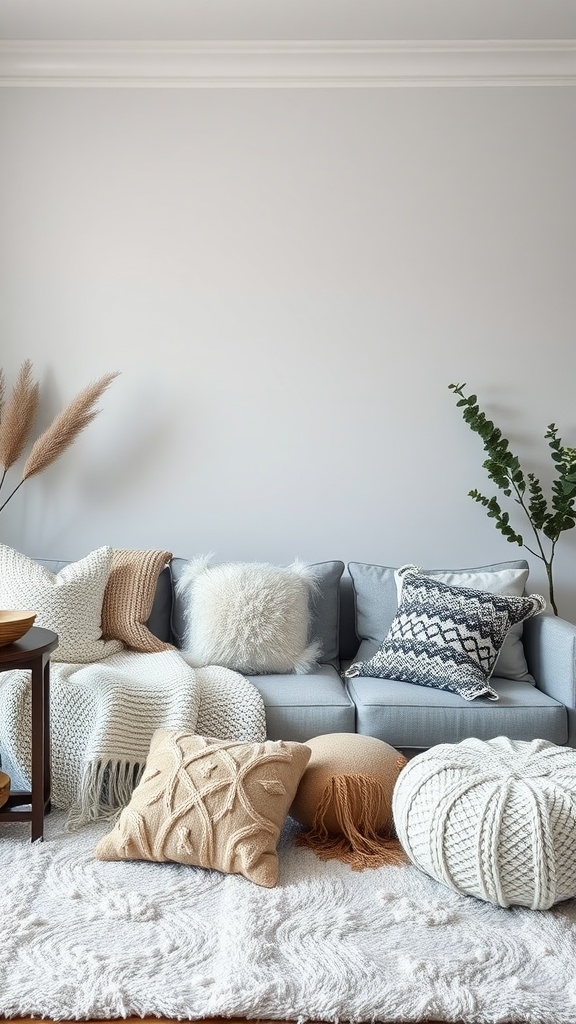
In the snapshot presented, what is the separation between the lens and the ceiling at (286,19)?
322cm

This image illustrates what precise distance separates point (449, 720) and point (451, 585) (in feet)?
2.00

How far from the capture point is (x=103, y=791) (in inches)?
97.7

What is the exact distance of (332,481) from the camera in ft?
11.9

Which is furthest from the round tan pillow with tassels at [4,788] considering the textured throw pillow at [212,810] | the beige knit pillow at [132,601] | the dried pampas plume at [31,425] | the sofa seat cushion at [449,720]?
the dried pampas plume at [31,425]

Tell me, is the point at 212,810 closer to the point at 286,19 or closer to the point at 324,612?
the point at 324,612

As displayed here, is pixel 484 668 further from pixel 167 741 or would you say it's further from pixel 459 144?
pixel 459 144

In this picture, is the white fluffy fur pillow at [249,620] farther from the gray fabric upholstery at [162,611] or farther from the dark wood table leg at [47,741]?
the dark wood table leg at [47,741]

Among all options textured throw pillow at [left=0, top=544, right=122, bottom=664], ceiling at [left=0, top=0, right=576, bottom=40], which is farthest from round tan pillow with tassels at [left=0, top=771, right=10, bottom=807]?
ceiling at [left=0, top=0, right=576, bottom=40]

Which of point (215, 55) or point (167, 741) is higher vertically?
point (215, 55)

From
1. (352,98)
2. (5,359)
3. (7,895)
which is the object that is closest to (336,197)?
(352,98)

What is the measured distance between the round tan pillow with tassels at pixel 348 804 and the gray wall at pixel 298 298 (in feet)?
4.38

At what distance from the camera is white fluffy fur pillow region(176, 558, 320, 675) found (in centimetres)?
296

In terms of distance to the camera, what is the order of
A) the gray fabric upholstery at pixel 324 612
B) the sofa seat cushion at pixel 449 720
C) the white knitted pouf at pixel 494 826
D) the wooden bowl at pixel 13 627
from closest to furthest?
1. the white knitted pouf at pixel 494 826
2. the wooden bowl at pixel 13 627
3. the sofa seat cushion at pixel 449 720
4. the gray fabric upholstery at pixel 324 612

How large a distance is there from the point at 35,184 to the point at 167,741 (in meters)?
2.52
